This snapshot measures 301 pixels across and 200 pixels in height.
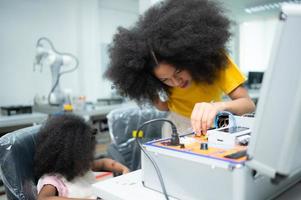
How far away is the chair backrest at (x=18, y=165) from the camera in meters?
0.93

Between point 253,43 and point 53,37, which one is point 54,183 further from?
point 253,43

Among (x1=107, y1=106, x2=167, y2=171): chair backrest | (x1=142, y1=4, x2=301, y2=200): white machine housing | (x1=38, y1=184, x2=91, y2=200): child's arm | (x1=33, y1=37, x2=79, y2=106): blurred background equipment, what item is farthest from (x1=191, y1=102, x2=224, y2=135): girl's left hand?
(x1=33, y1=37, x2=79, y2=106): blurred background equipment

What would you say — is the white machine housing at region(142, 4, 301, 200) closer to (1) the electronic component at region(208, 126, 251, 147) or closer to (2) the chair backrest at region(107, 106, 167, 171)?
(1) the electronic component at region(208, 126, 251, 147)

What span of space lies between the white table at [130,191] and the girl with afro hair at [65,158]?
435mm

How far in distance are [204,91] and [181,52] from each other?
25 centimetres

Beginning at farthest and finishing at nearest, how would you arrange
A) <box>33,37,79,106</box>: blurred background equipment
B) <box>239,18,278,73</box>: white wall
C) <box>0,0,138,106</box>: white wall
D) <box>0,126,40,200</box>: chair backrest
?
1. <box>239,18,278,73</box>: white wall
2. <box>0,0,138,106</box>: white wall
3. <box>33,37,79,106</box>: blurred background equipment
4. <box>0,126,40,200</box>: chair backrest

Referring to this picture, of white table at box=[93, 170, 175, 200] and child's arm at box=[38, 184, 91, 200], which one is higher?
white table at box=[93, 170, 175, 200]

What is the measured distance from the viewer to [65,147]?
1174 mm

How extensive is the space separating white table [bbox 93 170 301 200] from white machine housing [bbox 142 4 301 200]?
92 mm

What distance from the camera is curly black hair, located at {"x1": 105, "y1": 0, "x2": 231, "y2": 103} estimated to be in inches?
37.4

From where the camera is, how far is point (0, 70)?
2988mm

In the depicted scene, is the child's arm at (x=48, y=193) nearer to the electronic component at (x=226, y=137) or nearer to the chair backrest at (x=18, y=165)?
the chair backrest at (x=18, y=165)

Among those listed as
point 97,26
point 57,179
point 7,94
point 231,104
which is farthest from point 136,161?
point 97,26

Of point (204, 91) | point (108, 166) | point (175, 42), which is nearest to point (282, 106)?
point (175, 42)
